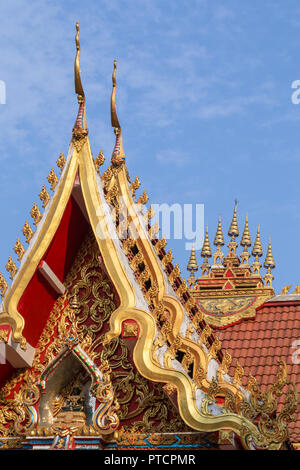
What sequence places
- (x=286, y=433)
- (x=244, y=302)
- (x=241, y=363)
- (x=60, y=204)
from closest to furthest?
1. (x=286, y=433)
2. (x=60, y=204)
3. (x=241, y=363)
4. (x=244, y=302)

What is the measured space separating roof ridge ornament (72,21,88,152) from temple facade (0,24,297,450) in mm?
14

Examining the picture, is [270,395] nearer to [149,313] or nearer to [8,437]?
[149,313]

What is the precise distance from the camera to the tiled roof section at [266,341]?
62.9ft

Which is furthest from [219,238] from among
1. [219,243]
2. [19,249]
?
[19,249]

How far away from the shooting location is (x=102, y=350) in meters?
16.5

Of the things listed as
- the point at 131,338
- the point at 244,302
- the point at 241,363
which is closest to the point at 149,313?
the point at 131,338

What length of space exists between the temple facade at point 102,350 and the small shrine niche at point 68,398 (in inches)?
0.6

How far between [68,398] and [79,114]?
13.7 ft

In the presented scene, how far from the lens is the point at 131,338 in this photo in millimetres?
16016

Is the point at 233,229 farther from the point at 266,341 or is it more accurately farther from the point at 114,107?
the point at 114,107

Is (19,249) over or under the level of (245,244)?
under

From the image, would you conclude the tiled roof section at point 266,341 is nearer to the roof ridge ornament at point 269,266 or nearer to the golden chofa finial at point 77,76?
the roof ridge ornament at point 269,266

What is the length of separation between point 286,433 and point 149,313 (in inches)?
97.2

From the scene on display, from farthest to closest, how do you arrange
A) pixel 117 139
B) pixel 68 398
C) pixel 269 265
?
pixel 269 265
pixel 117 139
pixel 68 398
